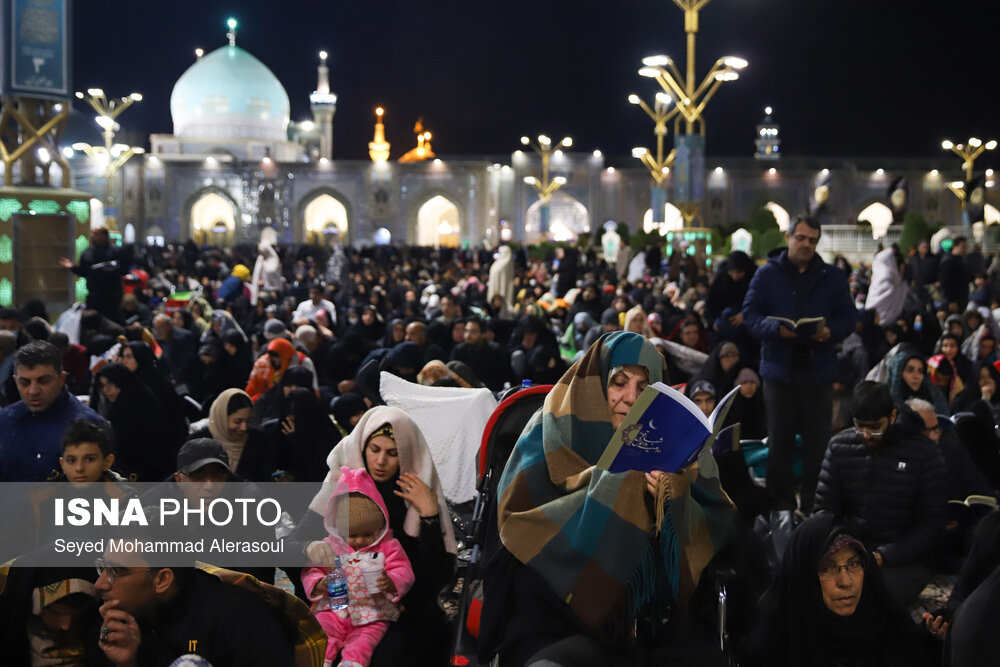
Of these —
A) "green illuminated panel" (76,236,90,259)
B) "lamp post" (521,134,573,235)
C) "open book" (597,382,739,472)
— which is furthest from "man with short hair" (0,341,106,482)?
"lamp post" (521,134,573,235)

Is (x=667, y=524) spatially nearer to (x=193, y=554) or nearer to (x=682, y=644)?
(x=682, y=644)

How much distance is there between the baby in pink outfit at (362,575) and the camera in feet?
10.9

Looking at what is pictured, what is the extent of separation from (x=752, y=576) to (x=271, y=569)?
178 cm

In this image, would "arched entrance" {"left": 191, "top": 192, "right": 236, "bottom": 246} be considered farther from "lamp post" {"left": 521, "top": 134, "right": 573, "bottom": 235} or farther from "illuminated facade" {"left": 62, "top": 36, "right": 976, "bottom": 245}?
"lamp post" {"left": 521, "top": 134, "right": 573, "bottom": 235}

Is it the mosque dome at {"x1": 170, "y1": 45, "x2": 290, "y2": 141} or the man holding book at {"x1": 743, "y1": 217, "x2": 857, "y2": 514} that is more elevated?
the mosque dome at {"x1": 170, "y1": 45, "x2": 290, "y2": 141}

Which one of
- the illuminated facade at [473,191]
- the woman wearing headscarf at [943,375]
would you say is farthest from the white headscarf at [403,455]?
the illuminated facade at [473,191]

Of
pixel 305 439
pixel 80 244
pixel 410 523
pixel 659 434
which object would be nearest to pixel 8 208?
pixel 80 244

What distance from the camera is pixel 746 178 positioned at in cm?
4459

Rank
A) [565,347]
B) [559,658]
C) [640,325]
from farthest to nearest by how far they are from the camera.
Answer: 1. [565,347]
2. [640,325]
3. [559,658]

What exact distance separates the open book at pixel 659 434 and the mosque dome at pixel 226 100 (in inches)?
1858

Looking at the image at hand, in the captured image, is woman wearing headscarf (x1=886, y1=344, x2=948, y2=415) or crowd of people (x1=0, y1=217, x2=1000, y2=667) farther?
woman wearing headscarf (x1=886, y1=344, x2=948, y2=415)

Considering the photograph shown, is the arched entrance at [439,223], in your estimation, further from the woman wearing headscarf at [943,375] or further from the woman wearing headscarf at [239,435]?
the woman wearing headscarf at [239,435]

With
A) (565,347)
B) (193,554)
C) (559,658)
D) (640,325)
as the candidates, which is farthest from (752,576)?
(565,347)

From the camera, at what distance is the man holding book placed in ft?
15.8
